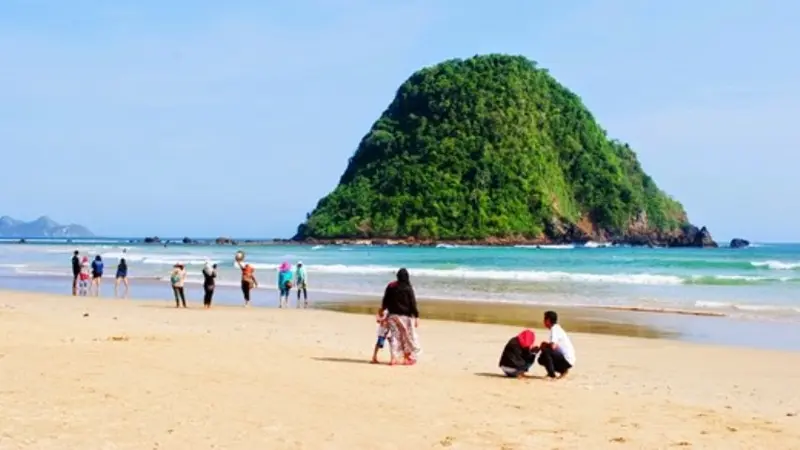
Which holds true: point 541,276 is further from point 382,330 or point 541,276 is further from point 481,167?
point 481,167

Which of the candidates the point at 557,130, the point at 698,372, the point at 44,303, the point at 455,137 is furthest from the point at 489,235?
the point at 698,372

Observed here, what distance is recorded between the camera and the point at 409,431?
8273 mm

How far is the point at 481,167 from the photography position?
120 metres

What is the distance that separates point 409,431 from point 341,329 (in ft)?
34.9

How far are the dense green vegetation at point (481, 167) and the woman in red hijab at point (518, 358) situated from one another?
105 meters

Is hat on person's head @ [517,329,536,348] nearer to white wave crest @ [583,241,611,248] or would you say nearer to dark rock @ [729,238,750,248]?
white wave crest @ [583,241,611,248]

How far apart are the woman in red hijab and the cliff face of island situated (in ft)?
340

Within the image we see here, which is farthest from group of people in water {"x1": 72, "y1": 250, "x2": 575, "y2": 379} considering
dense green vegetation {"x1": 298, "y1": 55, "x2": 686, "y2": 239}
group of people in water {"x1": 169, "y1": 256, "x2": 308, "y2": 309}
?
dense green vegetation {"x1": 298, "y1": 55, "x2": 686, "y2": 239}

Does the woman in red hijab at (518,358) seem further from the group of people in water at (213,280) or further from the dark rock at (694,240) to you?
the dark rock at (694,240)

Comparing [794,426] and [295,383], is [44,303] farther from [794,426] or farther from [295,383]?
[794,426]

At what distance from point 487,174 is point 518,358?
357ft

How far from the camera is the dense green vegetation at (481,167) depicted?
395ft

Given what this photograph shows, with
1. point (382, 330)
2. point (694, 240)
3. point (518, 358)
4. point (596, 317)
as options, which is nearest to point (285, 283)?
point (596, 317)

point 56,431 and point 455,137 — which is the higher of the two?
point 455,137
